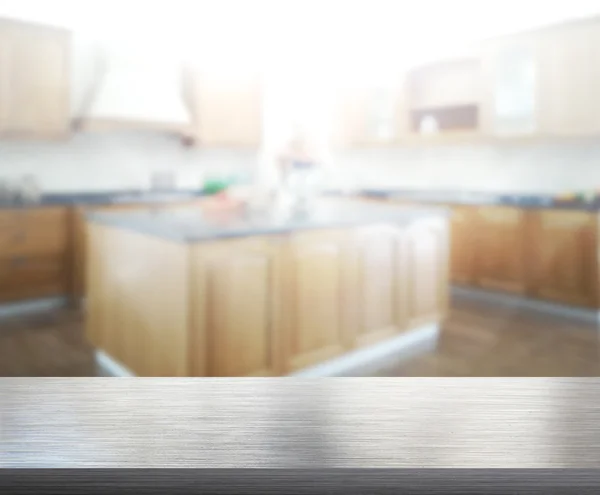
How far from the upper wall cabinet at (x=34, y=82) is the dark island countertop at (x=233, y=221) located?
3.56 ft

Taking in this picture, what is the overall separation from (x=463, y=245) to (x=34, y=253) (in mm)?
2185

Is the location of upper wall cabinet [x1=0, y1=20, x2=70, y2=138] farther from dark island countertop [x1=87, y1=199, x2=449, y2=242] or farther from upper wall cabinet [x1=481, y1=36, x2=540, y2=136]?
upper wall cabinet [x1=481, y1=36, x2=540, y2=136]

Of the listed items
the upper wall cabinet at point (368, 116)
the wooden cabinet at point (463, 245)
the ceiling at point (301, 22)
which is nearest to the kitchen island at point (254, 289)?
the ceiling at point (301, 22)

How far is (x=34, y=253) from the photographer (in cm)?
275

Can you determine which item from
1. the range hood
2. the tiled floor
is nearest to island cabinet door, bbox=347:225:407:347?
the tiled floor

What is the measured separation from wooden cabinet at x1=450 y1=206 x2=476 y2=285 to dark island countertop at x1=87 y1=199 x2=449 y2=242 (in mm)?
1058

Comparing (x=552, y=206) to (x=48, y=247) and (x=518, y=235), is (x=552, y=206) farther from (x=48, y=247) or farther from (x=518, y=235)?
(x=48, y=247)

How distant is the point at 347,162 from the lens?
14.5 ft

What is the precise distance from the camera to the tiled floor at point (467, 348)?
1.90 metres

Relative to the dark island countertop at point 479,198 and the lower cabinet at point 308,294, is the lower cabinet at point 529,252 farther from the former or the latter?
the lower cabinet at point 308,294

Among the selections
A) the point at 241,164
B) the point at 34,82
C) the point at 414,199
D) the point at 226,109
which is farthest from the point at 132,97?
the point at 414,199

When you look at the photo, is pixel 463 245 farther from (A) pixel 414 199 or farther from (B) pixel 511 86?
(B) pixel 511 86

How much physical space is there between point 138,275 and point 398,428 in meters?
1.43

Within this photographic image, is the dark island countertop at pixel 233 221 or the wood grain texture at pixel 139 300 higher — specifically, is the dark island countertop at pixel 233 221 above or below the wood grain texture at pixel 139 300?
above
